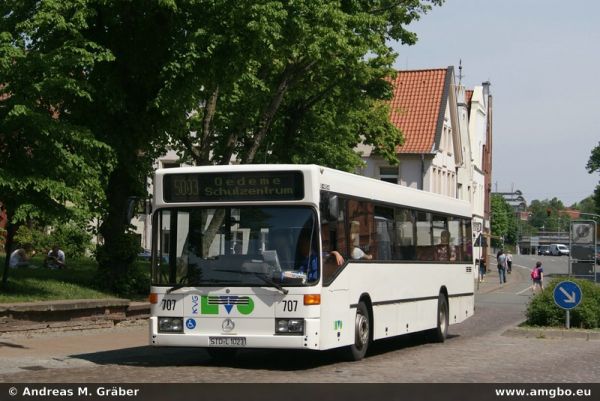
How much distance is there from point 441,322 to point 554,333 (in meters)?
2.58

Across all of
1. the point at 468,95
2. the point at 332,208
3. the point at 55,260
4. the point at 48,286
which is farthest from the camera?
the point at 468,95

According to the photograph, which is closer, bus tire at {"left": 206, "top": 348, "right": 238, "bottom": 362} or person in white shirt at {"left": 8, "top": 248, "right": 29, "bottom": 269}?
bus tire at {"left": 206, "top": 348, "right": 238, "bottom": 362}

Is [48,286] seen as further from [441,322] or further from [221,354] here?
[441,322]

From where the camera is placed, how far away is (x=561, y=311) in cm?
2442

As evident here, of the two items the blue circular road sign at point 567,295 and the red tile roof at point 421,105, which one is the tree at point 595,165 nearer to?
the red tile roof at point 421,105

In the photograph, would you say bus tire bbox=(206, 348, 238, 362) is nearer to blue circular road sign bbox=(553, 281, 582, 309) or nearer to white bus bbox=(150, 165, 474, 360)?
white bus bbox=(150, 165, 474, 360)

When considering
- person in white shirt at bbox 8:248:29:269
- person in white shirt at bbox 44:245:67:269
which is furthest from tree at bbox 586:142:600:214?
person in white shirt at bbox 8:248:29:269

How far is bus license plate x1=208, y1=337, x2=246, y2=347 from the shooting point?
15430mm

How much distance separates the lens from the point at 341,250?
1652 cm

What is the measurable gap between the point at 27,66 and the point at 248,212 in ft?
26.3

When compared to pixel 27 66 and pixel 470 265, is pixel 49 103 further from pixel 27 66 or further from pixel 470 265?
pixel 470 265
